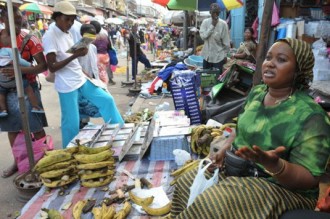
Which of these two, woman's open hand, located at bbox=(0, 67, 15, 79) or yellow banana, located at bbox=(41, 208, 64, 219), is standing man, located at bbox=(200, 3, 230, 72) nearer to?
woman's open hand, located at bbox=(0, 67, 15, 79)

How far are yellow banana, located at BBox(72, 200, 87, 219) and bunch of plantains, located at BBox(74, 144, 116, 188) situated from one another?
0.35 meters

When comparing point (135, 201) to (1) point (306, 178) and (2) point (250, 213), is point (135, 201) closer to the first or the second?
(2) point (250, 213)

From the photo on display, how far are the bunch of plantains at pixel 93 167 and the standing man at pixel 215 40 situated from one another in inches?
181

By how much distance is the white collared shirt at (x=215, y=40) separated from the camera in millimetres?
7172

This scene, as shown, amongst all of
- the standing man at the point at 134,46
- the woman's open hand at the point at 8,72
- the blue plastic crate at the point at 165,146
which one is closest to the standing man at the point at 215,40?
the standing man at the point at 134,46

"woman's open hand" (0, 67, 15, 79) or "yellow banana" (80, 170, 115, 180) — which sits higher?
Answer: "woman's open hand" (0, 67, 15, 79)

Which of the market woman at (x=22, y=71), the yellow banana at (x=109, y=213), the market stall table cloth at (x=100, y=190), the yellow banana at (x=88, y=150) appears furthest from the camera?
the market woman at (x=22, y=71)

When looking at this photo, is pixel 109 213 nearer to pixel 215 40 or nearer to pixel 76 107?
pixel 76 107

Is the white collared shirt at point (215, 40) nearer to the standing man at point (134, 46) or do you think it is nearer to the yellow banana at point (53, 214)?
the standing man at point (134, 46)

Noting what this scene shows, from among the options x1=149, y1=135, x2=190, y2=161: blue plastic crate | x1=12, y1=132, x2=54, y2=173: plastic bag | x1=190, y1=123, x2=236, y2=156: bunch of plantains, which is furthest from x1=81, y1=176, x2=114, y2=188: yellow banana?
x1=190, y1=123, x2=236, y2=156: bunch of plantains

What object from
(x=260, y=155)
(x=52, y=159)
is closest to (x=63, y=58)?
(x=52, y=159)

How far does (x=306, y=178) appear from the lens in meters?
1.69

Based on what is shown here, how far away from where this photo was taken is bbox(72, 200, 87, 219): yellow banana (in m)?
2.75

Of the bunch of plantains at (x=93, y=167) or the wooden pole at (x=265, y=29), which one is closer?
the bunch of plantains at (x=93, y=167)
